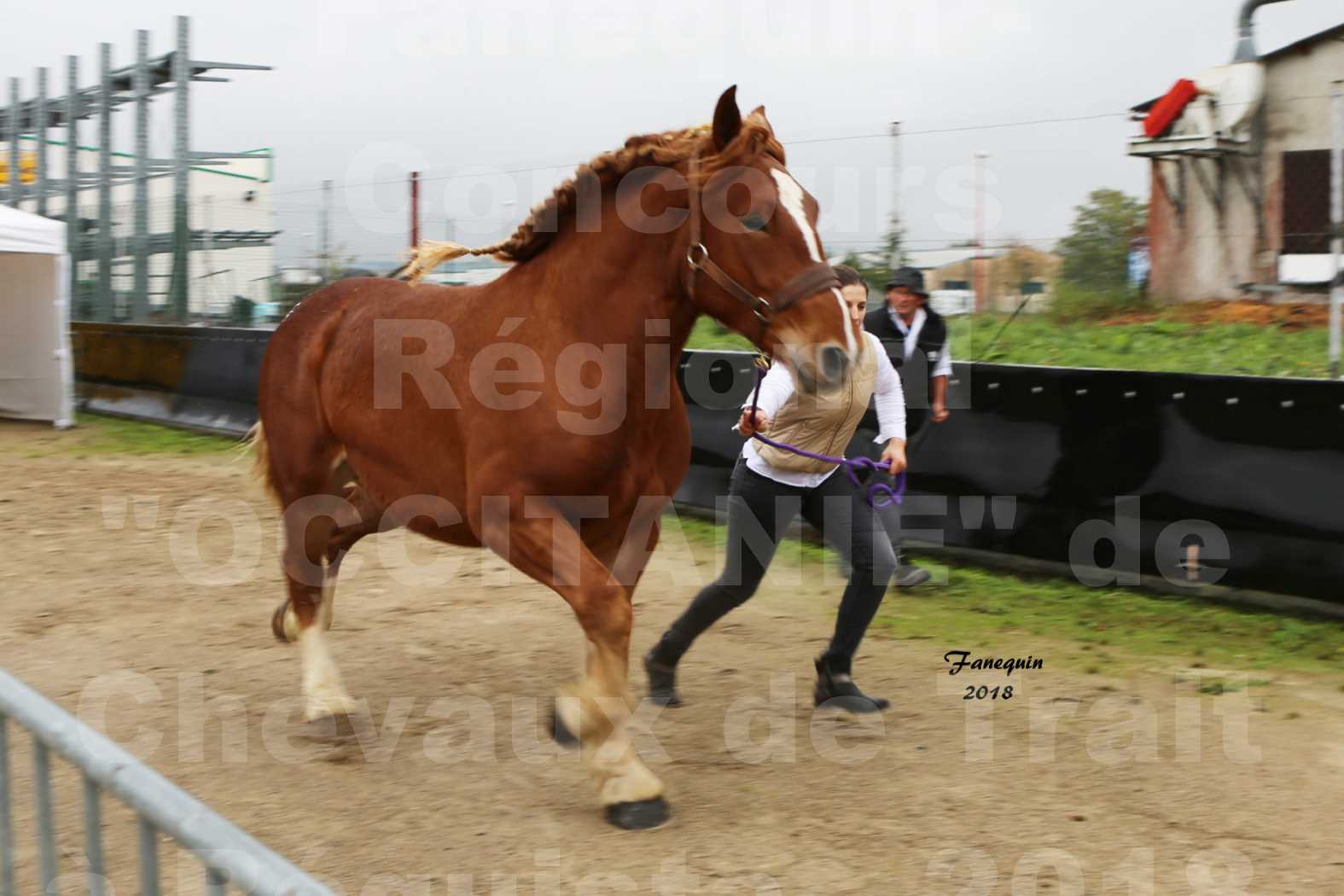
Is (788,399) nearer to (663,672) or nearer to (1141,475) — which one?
(663,672)

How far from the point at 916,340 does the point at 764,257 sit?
139 inches

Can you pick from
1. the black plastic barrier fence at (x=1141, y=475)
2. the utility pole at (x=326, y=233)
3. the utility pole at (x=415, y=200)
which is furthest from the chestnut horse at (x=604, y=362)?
the utility pole at (x=326, y=233)

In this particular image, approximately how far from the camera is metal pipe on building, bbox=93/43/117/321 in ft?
57.5

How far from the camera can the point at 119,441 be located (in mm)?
12445

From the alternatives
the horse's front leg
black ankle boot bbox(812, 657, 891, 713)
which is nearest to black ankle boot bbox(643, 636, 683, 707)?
black ankle boot bbox(812, 657, 891, 713)

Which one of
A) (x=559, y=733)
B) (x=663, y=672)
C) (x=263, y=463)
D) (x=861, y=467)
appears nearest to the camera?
(x=559, y=733)

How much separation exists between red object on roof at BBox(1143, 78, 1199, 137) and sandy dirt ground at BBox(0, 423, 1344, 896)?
8079 millimetres

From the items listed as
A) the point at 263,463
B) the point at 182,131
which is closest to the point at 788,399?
the point at 263,463

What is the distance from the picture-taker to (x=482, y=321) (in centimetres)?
426

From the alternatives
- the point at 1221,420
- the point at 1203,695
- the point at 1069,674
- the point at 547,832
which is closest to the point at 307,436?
the point at 547,832

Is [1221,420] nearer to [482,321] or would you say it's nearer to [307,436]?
[482,321]

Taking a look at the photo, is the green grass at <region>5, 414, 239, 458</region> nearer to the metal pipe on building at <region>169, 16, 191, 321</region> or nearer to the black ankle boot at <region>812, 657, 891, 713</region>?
the metal pipe on building at <region>169, 16, 191, 321</region>

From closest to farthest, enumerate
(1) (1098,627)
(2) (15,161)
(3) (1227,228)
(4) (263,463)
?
1. (4) (263,463)
2. (1) (1098,627)
3. (3) (1227,228)
4. (2) (15,161)

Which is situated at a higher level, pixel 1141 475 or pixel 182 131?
pixel 182 131
